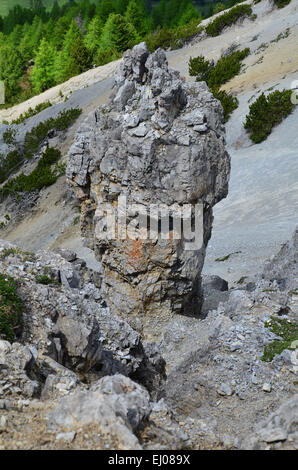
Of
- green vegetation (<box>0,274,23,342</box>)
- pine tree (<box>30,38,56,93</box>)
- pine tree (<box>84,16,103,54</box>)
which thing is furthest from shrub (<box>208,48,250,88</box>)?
green vegetation (<box>0,274,23,342</box>)

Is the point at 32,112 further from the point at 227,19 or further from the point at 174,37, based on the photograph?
the point at 227,19

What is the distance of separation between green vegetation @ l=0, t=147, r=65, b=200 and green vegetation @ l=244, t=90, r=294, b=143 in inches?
617

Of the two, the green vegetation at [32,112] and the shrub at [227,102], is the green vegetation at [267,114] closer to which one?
the shrub at [227,102]

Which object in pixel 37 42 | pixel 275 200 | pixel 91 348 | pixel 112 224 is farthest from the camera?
pixel 37 42

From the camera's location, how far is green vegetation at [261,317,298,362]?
1065cm

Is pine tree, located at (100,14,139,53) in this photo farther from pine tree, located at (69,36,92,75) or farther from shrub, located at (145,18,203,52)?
shrub, located at (145,18,203,52)

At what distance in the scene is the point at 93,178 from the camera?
1647 cm

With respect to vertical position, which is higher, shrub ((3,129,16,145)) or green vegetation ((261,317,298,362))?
shrub ((3,129,16,145))

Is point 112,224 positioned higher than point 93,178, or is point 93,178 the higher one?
point 93,178

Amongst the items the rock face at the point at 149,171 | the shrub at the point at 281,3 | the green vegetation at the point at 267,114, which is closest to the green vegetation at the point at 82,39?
the shrub at the point at 281,3

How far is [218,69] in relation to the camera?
48531mm
